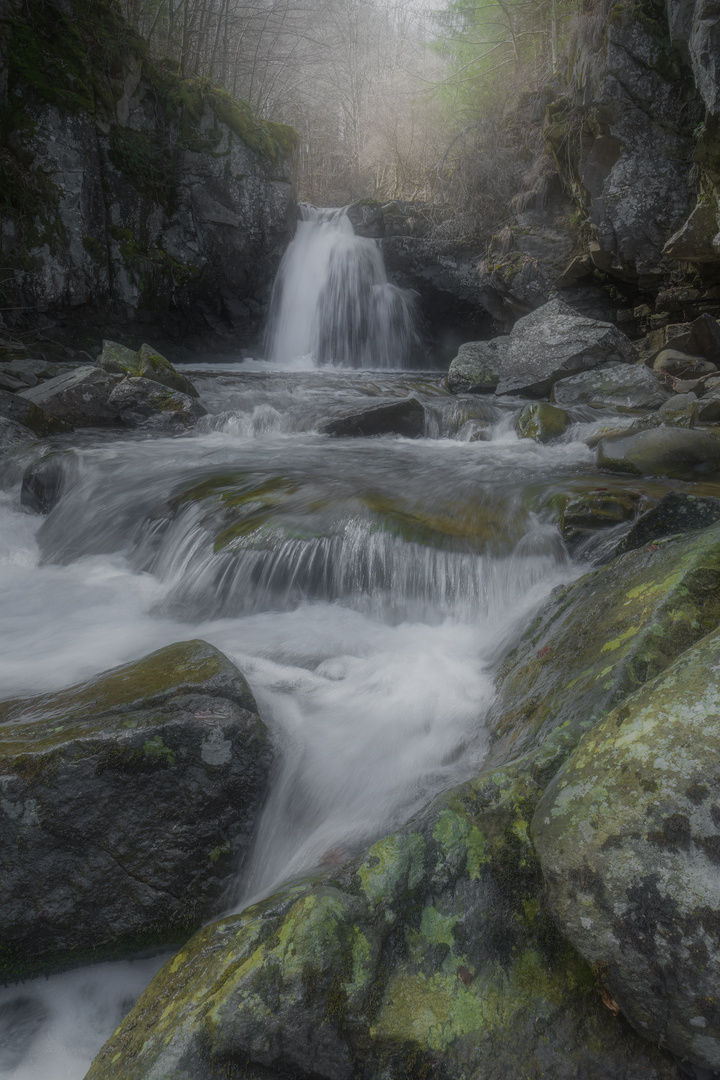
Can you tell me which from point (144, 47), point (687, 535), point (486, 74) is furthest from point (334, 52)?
point (687, 535)

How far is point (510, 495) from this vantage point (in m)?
5.61

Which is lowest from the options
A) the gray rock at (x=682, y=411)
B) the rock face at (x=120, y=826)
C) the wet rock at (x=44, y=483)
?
the rock face at (x=120, y=826)

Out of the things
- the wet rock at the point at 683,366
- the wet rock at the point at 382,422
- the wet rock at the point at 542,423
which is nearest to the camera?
the wet rock at the point at 542,423

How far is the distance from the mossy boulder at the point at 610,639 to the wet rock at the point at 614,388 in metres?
7.33

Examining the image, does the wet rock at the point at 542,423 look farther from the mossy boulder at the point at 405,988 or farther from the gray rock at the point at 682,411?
the mossy boulder at the point at 405,988

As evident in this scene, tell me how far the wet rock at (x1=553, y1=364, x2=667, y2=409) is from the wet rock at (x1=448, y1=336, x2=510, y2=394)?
140 centimetres

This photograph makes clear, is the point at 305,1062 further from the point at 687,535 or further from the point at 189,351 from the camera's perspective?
the point at 189,351

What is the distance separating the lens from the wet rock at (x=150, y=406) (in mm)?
8453

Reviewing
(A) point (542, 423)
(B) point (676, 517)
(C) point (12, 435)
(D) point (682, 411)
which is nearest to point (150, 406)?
(C) point (12, 435)

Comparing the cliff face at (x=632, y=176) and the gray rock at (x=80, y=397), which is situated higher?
the cliff face at (x=632, y=176)

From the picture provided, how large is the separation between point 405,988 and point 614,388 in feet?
31.1

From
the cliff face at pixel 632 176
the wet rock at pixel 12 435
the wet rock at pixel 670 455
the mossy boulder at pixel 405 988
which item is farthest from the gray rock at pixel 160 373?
the mossy boulder at pixel 405 988

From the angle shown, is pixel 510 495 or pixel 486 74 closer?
pixel 510 495

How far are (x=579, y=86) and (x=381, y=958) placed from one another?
14.2 metres
